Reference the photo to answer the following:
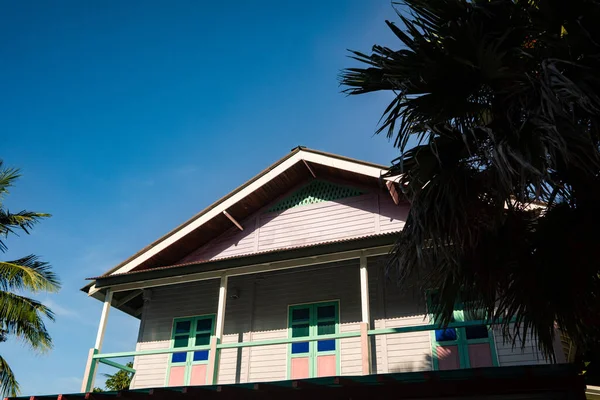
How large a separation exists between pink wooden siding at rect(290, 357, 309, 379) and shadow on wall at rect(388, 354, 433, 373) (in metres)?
1.77

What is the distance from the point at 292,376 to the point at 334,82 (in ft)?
22.8

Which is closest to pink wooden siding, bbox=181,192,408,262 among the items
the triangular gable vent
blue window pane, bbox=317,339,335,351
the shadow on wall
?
the triangular gable vent

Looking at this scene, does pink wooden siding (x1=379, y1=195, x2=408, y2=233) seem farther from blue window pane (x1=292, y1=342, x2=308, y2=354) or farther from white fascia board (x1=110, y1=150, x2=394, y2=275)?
blue window pane (x1=292, y1=342, x2=308, y2=354)

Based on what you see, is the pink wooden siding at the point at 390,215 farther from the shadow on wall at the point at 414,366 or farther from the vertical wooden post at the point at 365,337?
the shadow on wall at the point at 414,366

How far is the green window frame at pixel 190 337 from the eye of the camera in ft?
39.4

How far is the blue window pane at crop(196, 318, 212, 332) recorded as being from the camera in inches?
491

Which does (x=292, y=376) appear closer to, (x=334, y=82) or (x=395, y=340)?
(x=395, y=340)

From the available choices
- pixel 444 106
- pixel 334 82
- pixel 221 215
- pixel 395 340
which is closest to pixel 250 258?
pixel 221 215

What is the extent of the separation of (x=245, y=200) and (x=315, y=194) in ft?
5.58

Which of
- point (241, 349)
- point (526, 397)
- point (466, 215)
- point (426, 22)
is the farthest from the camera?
point (241, 349)

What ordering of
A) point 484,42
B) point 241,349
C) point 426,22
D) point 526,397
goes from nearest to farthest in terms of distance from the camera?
point 484,42, point 426,22, point 526,397, point 241,349

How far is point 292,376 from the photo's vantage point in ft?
35.8

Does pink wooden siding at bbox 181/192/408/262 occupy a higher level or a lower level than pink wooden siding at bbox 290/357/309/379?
higher

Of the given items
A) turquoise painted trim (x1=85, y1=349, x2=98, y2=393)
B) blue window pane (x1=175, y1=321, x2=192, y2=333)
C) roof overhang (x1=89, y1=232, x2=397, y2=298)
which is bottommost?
turquoise painted trim (x1=85, y1=349, x2=98, y2=393)
